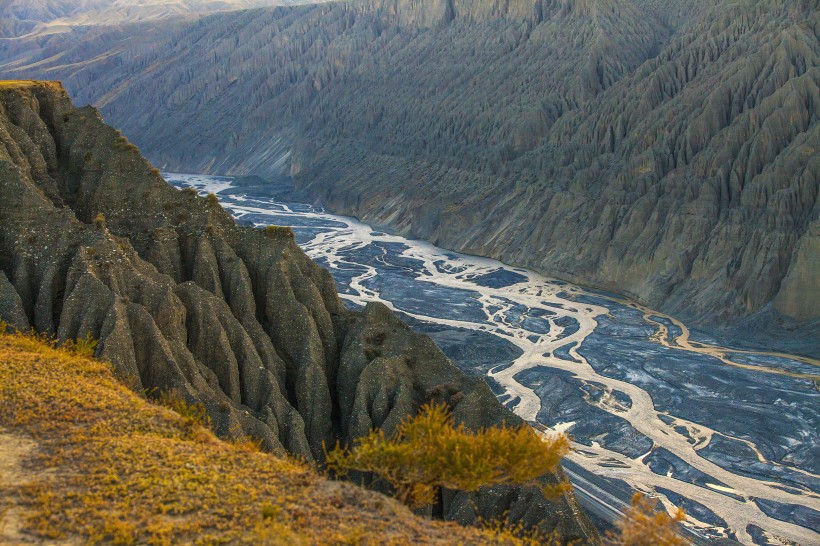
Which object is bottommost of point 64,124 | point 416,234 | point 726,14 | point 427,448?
point 416,234

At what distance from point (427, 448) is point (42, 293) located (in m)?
16.7

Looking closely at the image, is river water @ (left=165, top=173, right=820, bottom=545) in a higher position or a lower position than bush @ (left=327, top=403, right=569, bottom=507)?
lower

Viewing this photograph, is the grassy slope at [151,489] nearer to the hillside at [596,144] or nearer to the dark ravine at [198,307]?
the dark ravine at [198,307]

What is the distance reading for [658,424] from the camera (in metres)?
50.8

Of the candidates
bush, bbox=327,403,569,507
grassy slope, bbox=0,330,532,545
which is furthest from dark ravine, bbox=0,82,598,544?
grassy slope, bbox=0,330,532,545

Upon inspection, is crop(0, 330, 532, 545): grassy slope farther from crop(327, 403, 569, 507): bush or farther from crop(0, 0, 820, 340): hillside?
crop(0, 0, 820, 340): hillside

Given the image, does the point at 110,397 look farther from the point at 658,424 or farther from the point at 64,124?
the point at 658,424

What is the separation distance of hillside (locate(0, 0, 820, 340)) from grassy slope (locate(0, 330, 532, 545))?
54.2 m

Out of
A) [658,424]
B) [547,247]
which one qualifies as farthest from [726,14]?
[658,424]

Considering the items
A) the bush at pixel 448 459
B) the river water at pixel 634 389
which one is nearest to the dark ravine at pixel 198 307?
the bush at pixel 448 459

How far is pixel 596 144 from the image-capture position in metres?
104

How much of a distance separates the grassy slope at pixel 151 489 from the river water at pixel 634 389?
23722mm

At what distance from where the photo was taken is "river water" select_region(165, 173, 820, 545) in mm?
42219

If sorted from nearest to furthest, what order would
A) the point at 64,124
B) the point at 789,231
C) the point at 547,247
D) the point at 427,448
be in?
the point at 427,448 < the point at 64,124 < the point at 789,231 < the point at 547,247
